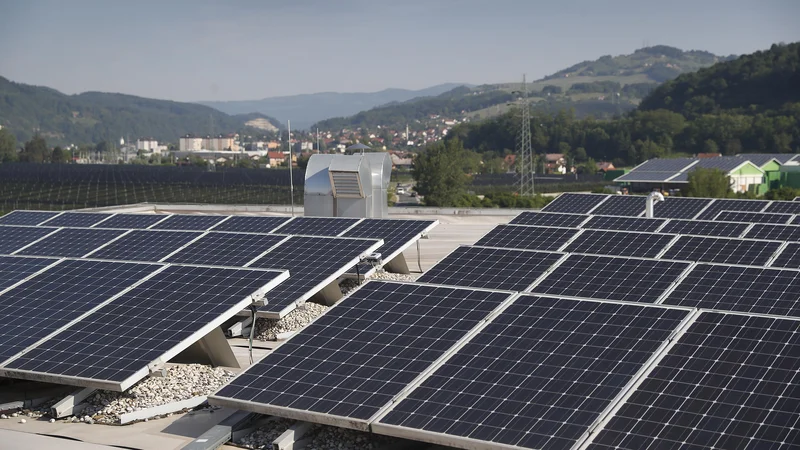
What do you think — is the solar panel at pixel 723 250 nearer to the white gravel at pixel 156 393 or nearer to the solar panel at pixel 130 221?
the white gravel at pixel 156 393

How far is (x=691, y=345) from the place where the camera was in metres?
14.0

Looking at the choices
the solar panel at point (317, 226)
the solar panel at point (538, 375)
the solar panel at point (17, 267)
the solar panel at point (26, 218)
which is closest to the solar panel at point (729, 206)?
the solar panel at point (317, 226)

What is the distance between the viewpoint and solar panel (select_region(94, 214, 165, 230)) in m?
34.7

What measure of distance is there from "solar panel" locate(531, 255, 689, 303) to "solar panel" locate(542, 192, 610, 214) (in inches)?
828

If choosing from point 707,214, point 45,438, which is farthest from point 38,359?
point 707,214

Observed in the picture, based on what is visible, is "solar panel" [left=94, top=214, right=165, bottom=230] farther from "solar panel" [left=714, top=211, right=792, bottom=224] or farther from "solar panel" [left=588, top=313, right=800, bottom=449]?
"solar panel" [left=588, top=313, right=800, bottom=449]

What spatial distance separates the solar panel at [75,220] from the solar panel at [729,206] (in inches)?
993

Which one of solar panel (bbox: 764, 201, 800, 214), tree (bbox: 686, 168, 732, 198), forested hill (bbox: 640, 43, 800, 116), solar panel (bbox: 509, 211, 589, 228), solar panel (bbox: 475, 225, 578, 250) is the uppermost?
forested hill (bbox: 640, 43, 800, 116)

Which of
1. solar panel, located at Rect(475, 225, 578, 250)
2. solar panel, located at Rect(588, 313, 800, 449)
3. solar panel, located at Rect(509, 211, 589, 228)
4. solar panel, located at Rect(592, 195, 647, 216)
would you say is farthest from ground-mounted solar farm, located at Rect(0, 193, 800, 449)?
solar panel, located at Rect(592, 195, 647, 216)

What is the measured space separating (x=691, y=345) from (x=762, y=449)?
272 cm

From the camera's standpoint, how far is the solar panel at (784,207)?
3870 centimetres

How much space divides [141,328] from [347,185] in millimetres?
17216

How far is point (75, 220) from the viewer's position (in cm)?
3609

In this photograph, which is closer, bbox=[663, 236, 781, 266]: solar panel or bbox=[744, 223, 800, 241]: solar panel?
bbox=[663, 236, 781, 266]: solar panel
